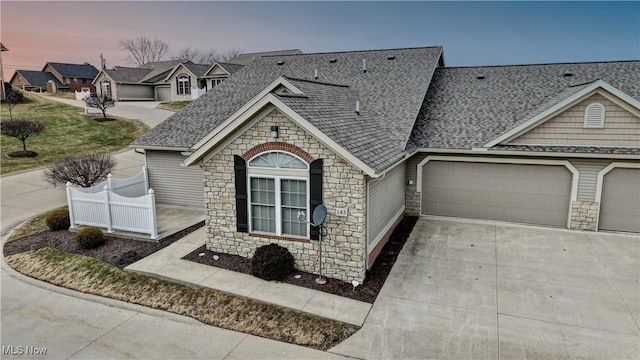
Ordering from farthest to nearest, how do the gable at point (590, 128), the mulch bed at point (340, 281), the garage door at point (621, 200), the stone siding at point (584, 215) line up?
the stone siding at point (584, 215), the garage door at point (621, 200), the gable at point (590, 128), the mulch bed at point (340, 281)

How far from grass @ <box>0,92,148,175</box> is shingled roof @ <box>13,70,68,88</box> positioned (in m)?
32.3

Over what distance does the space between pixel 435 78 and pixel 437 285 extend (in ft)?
37.8

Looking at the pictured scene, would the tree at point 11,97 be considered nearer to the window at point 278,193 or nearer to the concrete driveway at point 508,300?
the window at point 278,193

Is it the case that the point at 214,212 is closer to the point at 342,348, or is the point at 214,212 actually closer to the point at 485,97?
the point at 342,348

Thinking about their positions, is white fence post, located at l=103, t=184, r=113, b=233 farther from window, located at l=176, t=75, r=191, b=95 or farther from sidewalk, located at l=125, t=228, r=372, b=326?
window, located at l=176, t=75, r=191, b=95

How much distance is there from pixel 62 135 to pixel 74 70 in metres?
48.9

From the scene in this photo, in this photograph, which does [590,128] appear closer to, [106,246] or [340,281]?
[340,281]

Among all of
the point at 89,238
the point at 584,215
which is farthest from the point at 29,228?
the point at 584,215

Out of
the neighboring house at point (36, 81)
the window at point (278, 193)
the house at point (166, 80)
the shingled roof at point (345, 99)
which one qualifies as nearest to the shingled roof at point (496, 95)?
the shingled roof at point (345, 99)

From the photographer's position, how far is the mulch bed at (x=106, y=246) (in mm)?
10680

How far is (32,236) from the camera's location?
1252 cm

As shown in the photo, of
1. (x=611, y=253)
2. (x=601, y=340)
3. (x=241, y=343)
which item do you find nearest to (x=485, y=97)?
(x=611, y=253)

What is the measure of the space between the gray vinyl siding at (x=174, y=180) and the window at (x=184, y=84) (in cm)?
2964

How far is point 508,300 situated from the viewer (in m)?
8.42
